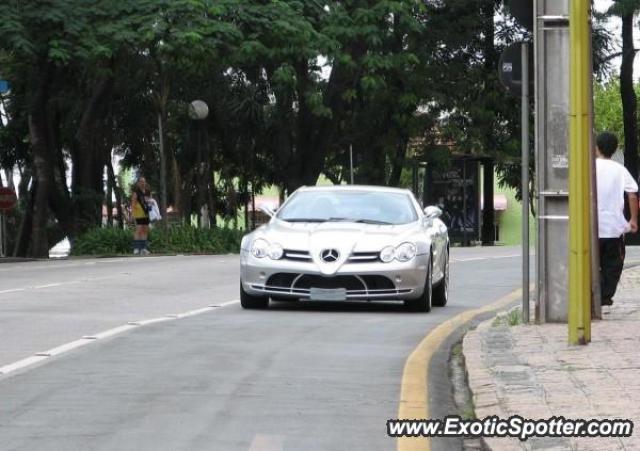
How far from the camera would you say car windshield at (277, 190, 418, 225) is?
18031mm

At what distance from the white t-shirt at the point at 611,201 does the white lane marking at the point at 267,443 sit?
7.29 metres

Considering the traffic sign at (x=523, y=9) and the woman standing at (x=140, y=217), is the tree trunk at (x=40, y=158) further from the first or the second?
the traffic sign at (x=523, y=9)

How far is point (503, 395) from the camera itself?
30.2ft

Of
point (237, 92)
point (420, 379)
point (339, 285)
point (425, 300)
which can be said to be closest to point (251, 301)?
point (339, 285)

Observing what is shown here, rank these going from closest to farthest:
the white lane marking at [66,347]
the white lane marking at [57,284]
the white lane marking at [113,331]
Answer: the white lane marking at [66,347]
the white lane marking at [113,331]
the white lane marking at [57,284]

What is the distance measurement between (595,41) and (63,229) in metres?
17.8

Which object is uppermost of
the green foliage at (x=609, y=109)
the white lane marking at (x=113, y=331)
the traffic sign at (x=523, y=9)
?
the green foliage at (x=609, y=109)

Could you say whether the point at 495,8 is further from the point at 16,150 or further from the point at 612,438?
the point at 612,438

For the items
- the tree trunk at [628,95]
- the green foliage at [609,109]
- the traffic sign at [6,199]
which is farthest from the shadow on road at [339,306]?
the green foliage at [609,109]

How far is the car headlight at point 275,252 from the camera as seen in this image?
17.1m

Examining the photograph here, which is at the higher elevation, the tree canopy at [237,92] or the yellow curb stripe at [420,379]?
the tree canopy at [237,92]

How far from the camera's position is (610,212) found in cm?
1498

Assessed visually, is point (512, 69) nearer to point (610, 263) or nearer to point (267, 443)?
point (610, 263)

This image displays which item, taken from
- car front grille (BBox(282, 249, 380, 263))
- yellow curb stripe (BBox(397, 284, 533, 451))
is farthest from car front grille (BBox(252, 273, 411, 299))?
yellow curb stripe (BBox(397, 284, 533, 451))
